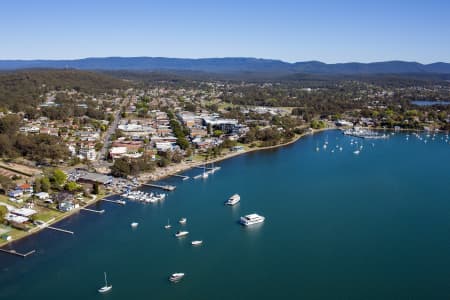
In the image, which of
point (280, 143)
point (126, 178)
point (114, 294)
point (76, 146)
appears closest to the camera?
point (114, 294)

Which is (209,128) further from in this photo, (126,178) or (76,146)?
(126,178)

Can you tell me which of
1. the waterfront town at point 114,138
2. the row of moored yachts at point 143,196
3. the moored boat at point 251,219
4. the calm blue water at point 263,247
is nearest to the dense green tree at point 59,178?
the waterfront town at point 114,138

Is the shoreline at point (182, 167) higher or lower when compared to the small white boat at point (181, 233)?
higher

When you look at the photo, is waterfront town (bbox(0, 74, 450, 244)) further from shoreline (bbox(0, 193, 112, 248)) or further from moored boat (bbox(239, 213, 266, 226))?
moored boat (bbox(239, 213, 266, 226))

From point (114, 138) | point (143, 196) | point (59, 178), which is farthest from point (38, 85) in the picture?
point (143, 196)

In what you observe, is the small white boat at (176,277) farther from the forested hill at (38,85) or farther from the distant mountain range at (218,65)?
the distant mountain range at (218,65)

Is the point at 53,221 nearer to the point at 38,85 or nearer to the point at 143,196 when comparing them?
the point at 143,196

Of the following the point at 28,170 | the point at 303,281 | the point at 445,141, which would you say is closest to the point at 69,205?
the point at 28,170
